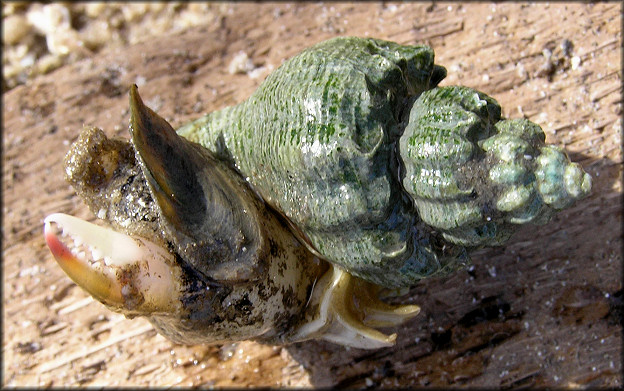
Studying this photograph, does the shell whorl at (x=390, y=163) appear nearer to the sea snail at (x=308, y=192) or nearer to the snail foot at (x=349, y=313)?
the sea snail at (x=308, y=192)

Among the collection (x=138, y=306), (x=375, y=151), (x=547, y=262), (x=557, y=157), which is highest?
(x=375, y=151)

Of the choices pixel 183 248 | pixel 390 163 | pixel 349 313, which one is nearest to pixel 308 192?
pixel 390 163

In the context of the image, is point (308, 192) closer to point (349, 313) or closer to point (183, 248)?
point (183, 248)

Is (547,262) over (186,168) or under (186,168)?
under

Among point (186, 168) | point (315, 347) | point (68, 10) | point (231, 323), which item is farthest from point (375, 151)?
point (68, 10)

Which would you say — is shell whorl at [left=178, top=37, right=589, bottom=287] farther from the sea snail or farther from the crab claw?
the crab claw

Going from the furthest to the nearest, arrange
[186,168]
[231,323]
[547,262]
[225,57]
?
[225,57] → [547,262] → [231,323] → [186,168]

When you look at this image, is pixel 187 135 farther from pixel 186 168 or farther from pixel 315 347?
pixel 315 347
